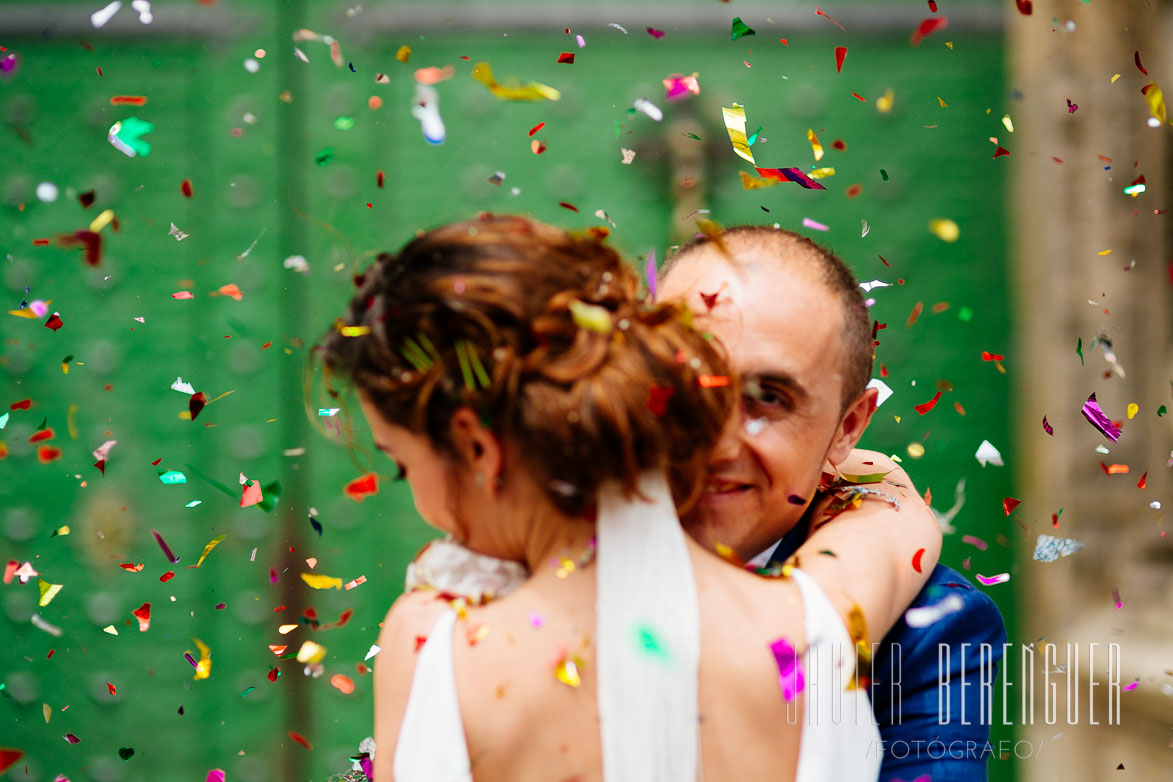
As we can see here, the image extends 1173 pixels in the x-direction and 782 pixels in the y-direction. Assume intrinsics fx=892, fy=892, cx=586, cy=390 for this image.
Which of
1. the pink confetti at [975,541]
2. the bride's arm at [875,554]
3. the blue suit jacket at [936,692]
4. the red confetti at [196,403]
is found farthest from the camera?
the pink confetti at [975,541]

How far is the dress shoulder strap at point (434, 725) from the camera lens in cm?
86

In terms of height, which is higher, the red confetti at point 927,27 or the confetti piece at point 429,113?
the red confetti at point 927,27

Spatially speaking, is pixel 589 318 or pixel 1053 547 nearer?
pixel 589 318

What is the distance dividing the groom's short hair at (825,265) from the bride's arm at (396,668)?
63 cm

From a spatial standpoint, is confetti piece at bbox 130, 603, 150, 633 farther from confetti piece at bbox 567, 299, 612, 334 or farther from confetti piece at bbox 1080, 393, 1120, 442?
confetti piece at bbox 1080, 393, 1120, 442

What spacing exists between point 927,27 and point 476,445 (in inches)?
82.7

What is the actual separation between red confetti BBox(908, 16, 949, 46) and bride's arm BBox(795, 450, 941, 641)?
5.14ft

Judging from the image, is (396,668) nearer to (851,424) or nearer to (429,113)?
(851,424)

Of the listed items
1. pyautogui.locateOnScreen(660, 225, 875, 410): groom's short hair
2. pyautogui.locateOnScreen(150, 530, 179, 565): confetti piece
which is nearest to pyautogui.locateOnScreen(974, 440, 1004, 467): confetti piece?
pyautogui.locateOnScreen(660, 225, 875, 410): groom's short hair

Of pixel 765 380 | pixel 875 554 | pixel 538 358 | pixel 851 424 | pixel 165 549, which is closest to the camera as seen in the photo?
pixel 538 358

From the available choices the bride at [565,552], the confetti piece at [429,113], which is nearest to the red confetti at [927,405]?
the confetti piece at [429,113]

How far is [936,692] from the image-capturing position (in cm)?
119

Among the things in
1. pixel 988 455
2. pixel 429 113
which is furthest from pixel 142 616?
pixel 988 455

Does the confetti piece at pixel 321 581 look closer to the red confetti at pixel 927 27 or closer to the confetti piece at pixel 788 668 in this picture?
the confetti piece at pixel 788 668
